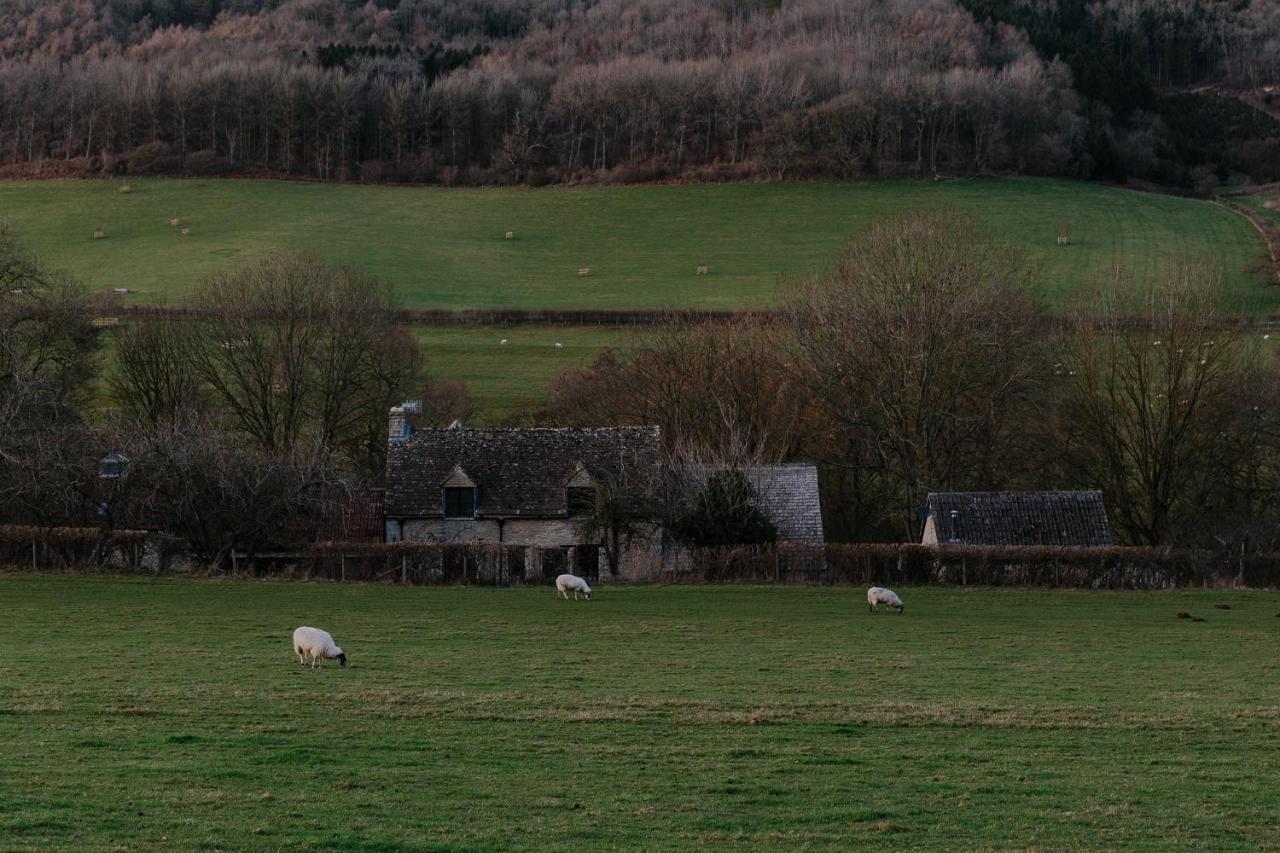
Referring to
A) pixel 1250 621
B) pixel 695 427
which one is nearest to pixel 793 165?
pixel 695 427

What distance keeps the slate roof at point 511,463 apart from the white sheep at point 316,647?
31215mm

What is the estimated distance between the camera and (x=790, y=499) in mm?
57531

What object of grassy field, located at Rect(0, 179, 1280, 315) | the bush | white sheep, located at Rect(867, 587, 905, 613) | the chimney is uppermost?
the bush

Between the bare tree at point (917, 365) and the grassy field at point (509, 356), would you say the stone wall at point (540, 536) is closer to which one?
the bare tree at point (917, 365)

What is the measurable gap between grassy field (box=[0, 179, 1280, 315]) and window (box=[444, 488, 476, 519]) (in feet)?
137

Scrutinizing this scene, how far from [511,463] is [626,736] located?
41308mm

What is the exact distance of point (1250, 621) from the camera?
39.4m

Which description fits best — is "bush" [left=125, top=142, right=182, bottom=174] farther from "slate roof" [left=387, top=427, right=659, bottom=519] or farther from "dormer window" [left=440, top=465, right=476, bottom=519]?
"dormer window" [left=440, top=465, right=476, bottom=519]

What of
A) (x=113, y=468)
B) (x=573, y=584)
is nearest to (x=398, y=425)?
(x=113, y=468)

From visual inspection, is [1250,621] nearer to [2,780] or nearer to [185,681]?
[185,681]

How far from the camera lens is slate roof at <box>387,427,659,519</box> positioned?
58938mm

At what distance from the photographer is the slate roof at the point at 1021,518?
179 ft

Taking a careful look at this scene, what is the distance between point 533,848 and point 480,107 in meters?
153

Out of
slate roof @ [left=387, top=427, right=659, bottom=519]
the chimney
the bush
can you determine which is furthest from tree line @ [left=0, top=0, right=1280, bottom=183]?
slate roof @ [left=387, top=427, right=659, bottom=519]
